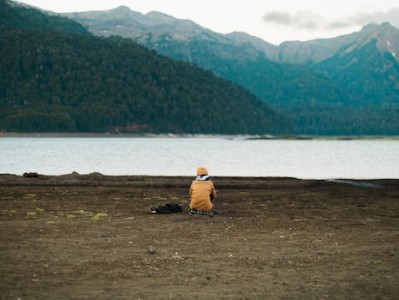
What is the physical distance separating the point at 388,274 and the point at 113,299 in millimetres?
7087

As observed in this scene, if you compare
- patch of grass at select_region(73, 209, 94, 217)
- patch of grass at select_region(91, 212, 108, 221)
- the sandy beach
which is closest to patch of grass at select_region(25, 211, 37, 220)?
the sandy beach

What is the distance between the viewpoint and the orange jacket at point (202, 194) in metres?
28.0

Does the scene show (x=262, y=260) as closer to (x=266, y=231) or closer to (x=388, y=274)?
(x=388, y=274)

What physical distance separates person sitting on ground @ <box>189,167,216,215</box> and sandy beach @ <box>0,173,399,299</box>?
0.54m

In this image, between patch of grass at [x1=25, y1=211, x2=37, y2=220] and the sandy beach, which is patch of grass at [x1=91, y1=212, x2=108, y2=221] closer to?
the sandy beach

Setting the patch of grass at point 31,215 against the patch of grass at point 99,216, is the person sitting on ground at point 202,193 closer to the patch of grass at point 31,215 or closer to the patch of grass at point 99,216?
the patch of grass at point 99,216

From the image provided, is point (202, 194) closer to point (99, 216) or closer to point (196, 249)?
point (99, 216)

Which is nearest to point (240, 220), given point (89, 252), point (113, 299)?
point (89, 252)

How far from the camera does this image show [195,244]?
814 inches

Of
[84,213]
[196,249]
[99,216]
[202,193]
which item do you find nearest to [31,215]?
[84,213]

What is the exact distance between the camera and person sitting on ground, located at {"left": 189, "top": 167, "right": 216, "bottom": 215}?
27891 millimetres

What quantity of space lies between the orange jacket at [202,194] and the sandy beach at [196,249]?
0.59m

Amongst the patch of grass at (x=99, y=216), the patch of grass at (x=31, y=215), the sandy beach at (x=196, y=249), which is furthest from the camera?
the patch of grass at (x=99, y=216)

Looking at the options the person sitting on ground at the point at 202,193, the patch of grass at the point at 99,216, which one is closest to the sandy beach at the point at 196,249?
the patch of grass at the point at 99,216
